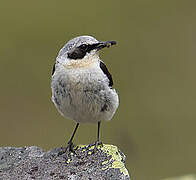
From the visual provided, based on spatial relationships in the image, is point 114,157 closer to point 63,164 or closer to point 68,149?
point 63,164

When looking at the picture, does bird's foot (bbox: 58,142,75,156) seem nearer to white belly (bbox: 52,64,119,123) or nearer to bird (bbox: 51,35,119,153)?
bird (bbox: 51,35,119,153)

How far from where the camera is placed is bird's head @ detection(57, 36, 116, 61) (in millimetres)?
4477

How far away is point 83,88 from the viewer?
4.38 m

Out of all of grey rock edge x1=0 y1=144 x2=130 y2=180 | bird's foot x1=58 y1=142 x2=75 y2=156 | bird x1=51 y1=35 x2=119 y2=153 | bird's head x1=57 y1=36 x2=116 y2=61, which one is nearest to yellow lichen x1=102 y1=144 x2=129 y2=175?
grey rock edge x1=0 y1=144 x2=130 y2=180

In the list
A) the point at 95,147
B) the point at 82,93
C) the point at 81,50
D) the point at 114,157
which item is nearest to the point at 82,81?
the point at 82,93

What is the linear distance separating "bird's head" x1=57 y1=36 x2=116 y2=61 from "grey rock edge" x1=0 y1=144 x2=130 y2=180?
0.91 m

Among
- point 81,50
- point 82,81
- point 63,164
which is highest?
point 81,50

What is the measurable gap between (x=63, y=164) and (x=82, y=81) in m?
0.81

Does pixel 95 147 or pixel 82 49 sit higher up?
pixel 82 49

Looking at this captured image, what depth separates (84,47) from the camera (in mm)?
4500

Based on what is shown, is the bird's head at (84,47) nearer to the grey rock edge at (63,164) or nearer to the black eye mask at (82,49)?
the black eye mask at (82,49)

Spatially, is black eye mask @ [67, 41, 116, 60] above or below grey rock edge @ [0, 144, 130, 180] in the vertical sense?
above

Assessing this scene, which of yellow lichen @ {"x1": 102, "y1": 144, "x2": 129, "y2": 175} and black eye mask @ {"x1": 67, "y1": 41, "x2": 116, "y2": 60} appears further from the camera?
black eye mask @ {"x1": 67, "y1": 41, "x2": 116, "y2": 60}

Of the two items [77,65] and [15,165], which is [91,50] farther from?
[15,165]
